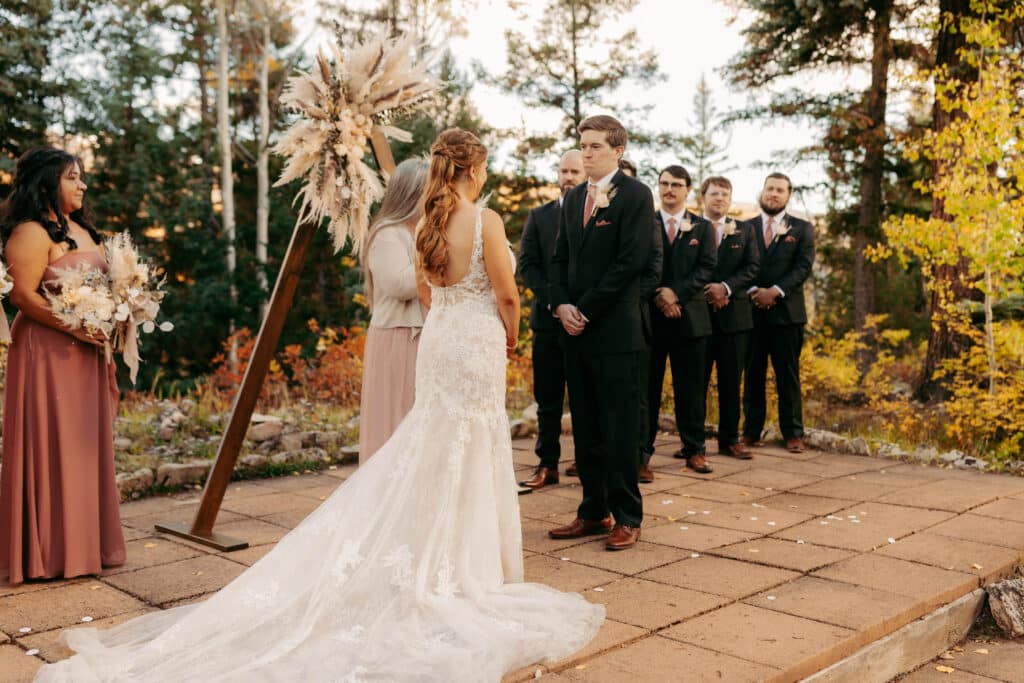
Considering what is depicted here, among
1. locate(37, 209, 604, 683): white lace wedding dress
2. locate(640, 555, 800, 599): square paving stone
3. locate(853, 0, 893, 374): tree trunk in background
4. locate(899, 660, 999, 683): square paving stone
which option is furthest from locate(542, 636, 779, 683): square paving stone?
locate(853, 0, 893, 374): tree trunk in background

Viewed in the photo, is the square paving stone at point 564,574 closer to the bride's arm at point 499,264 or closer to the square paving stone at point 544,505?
the square paving stone at point 544,505

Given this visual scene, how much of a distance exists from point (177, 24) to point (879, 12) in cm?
1519

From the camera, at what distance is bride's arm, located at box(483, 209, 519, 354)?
156 inches

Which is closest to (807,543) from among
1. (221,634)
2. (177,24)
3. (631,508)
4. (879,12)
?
(631,508)

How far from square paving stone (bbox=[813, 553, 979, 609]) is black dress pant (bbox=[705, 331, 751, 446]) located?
2981 millimetres

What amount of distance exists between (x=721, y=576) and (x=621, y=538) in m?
0.63

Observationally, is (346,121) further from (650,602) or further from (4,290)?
(650,602)

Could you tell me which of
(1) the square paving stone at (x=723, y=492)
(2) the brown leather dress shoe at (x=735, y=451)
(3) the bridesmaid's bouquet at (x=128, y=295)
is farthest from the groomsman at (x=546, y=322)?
(3) the bridesmaid's bouquet at (x=128, y=295)

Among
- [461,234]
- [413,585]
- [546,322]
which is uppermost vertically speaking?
[461,234]

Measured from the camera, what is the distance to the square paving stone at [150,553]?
15.2 feet

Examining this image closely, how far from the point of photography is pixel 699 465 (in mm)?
6926

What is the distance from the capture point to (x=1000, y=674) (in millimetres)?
3725

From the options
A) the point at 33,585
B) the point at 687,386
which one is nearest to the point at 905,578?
the point at 687,386

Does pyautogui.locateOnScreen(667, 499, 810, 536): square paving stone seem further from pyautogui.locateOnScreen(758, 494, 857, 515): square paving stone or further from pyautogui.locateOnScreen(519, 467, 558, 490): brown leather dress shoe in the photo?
pyautogui.locateOnScreen(519, 467, 558, 490): brown leather dress shoe
